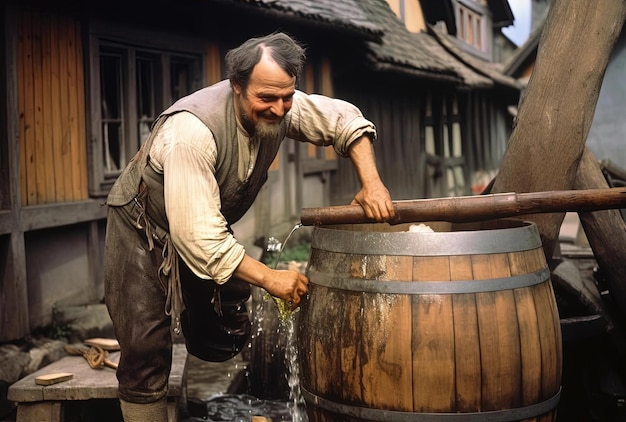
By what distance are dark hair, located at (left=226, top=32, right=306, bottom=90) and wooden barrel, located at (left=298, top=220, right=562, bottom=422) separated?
29.4 inches

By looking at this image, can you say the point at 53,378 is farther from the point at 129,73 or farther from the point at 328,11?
the point at 328,11

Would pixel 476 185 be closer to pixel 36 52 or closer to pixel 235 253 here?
pixel 36 52

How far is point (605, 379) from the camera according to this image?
5.12m

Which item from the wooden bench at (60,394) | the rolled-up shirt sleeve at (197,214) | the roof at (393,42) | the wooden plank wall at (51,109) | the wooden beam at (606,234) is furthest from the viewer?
the roof at (393,42)

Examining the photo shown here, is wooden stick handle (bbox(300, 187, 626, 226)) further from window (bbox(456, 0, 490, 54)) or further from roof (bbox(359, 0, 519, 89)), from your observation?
window (bbox(456, 0, 490, 54))

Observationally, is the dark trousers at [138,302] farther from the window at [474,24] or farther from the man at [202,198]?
the window at [474,24]

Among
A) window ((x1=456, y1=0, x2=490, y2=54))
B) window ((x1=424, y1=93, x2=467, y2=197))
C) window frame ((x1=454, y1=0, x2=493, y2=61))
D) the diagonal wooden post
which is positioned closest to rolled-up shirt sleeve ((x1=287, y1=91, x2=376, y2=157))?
the diagonal wooden post

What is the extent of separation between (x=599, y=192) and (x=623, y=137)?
36.4 feet

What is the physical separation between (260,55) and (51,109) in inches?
143

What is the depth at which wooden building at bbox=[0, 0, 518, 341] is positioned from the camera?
6032 mm

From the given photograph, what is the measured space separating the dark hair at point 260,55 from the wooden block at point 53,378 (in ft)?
6.62

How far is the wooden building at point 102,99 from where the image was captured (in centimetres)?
603

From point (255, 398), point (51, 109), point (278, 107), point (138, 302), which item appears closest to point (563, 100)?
point (278, 107)

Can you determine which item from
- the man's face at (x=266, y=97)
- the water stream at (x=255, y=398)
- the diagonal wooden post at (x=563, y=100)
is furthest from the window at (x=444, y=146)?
the man's face at (x=266, y=97)
